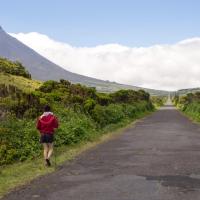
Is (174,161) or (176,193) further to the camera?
(174,161)

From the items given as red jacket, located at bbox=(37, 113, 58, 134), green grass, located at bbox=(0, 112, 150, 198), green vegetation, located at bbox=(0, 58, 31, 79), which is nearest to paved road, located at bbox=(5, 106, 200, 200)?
green grass, located at bbox=(0, 112, 150, 198)

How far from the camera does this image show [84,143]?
19812 millimetres

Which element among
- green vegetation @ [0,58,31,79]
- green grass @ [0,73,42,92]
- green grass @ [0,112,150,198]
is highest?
green vegetation @ [0,58,31,79]

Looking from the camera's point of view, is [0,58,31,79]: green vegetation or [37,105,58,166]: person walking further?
[0,58,31,79]: green vegetation

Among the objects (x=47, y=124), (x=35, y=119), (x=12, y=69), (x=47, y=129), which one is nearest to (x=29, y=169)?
(x=47, y=129)

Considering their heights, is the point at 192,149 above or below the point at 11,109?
below

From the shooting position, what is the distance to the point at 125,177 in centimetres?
1163

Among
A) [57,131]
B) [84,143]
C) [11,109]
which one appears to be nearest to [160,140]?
[84,143]

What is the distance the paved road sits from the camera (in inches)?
379

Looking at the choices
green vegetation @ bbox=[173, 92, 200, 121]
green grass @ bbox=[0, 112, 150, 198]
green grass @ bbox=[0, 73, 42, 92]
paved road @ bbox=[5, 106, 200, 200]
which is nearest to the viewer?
paved road @ bbox=[5, 106, 200, 200]

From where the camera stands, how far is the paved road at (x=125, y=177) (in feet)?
31.5

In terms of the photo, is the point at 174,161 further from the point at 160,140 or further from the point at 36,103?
the point at 36,103

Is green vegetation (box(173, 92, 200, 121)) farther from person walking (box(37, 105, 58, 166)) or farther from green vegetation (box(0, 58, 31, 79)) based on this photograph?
person walking (box(37, 105, 58, 166))

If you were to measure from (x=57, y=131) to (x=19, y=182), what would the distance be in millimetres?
7439
